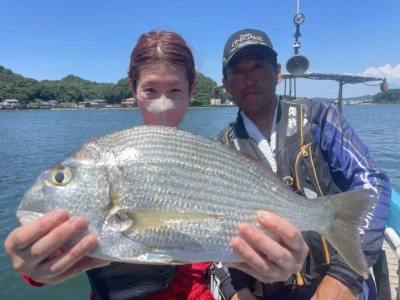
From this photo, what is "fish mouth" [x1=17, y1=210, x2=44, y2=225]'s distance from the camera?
5.95ft

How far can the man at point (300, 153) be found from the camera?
2.67 m

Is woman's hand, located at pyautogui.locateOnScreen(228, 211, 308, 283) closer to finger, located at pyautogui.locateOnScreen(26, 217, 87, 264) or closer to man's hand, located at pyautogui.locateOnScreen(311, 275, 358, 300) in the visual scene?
man's hand, located at pyautogui.locateOnScreen(311, 275, 358, 300)

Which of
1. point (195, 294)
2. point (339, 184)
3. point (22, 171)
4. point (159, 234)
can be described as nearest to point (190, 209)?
point (159, 234)

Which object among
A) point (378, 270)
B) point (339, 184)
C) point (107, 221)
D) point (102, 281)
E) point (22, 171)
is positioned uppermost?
point (107, 221)

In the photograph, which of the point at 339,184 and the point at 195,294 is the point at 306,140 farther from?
the point at 195,294

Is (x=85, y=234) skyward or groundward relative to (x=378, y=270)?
skyward

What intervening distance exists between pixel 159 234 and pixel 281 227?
757mm

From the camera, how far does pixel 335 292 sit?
98.7 inches

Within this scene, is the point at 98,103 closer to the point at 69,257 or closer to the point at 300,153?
the point at 300,153

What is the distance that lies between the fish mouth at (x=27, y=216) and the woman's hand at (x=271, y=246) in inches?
47.7

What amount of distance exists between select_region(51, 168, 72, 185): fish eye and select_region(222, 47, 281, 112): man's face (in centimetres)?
208

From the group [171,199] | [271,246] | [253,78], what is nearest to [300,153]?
[253,78]

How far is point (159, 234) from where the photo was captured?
1.88 meters

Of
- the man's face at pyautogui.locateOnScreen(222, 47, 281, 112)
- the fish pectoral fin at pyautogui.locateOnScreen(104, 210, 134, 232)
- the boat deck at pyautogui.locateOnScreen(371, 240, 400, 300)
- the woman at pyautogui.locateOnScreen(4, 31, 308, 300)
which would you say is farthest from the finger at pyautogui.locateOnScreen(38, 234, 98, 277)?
the boat deck at pyautogui.locateOnScreen(371, 240, 400, 300)
